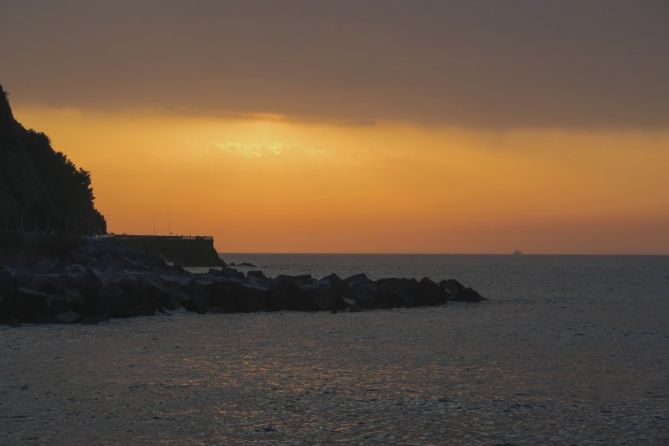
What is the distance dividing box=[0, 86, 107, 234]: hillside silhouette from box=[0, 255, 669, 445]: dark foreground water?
5227 cm

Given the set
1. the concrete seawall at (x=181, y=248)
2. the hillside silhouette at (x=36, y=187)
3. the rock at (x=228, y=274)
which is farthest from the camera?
the concrete seawall at (x=181, y=248)

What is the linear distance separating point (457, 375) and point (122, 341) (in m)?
10.7

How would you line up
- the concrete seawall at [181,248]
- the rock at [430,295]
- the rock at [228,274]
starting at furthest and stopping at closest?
the concrete seawall at [181,248]
the rock at [228,274]
the rock at [430,295]

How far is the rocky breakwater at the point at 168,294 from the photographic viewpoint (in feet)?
94.8

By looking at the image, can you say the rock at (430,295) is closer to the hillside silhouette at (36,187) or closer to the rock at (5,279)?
the rock at (5,279)

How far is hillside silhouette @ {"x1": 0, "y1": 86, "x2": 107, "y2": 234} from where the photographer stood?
7862 cm

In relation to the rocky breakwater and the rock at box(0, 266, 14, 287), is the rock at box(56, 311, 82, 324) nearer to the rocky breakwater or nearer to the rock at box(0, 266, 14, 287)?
the rocky breakwater

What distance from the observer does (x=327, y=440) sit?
37.3ft

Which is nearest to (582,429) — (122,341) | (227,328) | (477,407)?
(477,407)

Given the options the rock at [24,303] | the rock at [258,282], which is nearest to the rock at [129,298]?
the rock at [24,303]

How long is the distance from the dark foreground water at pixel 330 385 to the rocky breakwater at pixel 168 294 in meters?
2.08

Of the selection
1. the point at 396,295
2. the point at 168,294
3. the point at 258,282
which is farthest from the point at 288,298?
the point at 396,295

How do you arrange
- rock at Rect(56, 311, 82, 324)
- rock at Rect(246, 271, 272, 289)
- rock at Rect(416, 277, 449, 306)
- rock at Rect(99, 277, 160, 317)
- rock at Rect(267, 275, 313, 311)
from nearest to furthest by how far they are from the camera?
rock at Rect(56, 311, 82, 324) → rock at Rect(99, 277, 160, 317) → rock at Rect(267, 275, 313, 311) → rock at Rect(246, 271, 272, 289) → rock at Rect(416, 277, 449, 306)

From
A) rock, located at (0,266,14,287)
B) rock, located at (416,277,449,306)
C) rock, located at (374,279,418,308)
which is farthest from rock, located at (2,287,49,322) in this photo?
rock, located at (416,277,449,306)
